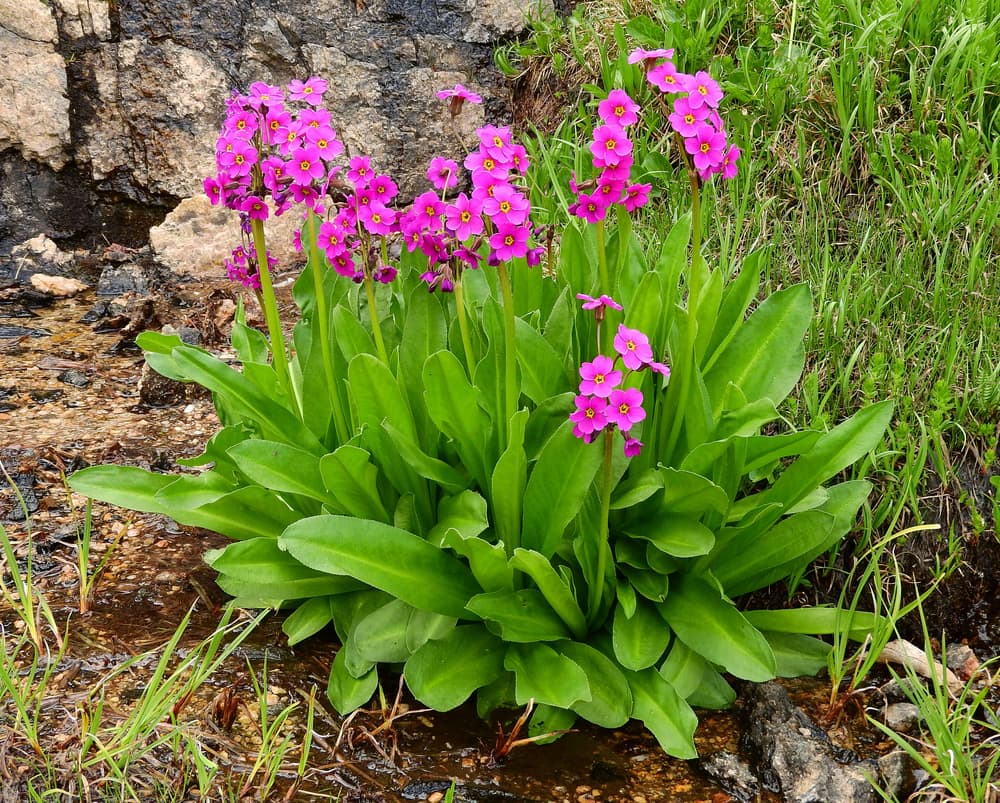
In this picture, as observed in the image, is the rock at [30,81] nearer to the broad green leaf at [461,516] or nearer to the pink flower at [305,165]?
the pink flower at [305,165]

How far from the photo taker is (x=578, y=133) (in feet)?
16.2

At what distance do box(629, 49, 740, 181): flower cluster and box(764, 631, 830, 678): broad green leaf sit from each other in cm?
125

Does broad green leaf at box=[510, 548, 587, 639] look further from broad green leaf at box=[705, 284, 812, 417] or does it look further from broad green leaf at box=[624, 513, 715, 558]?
broad green leaf at box=[705, 284, 812, 417]

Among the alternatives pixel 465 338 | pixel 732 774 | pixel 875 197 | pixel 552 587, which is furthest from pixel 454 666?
pixel 875 197

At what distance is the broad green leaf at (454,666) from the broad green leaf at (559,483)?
0.91 ft

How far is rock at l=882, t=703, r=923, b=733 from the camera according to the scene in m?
2.30

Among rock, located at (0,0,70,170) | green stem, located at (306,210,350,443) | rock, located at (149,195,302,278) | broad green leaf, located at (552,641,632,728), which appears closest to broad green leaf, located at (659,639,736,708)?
broad green leaf, located at (552,641,632,728)

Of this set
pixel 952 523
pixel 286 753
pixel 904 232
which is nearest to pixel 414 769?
pixel 286 753

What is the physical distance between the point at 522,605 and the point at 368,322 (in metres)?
1.06

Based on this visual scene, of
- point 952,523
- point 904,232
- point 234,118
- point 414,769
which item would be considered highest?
point 234,118

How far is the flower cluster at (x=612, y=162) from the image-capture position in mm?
1849

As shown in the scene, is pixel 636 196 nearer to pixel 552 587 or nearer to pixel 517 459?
pixel 517 459

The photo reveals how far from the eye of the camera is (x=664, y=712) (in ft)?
7.07

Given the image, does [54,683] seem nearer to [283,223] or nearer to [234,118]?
[234,118]
